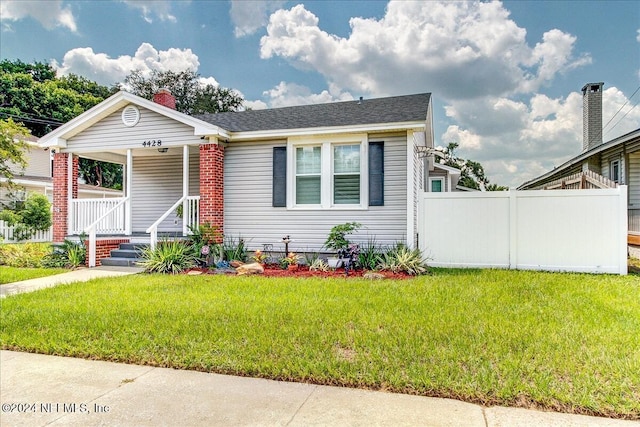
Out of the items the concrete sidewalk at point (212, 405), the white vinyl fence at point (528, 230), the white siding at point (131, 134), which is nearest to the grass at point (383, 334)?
the concrete sidewalk at point (212, 405)

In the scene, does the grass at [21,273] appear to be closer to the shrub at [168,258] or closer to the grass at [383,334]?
the shrub at [168,258]

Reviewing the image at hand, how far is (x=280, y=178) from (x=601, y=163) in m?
13.0

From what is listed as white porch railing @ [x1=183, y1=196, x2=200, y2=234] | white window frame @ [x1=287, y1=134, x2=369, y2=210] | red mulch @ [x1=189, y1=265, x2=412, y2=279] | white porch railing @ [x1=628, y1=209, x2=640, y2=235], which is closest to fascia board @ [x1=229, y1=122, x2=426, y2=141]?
white window frame @ [x1=287, y1=134, x2=369, y2=210]

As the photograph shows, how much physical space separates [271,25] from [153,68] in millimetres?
21856

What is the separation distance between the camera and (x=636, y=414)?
108 inches

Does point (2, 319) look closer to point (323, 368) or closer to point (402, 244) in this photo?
point (323, 368)

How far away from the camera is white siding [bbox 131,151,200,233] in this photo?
42.3ft

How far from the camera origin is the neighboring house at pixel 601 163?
11.2m

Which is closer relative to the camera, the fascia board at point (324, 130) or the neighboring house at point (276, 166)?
the fascia board at point (324, 130)

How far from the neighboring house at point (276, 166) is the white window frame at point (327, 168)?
3 cm

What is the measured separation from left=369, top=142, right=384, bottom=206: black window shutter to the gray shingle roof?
0.69 meters

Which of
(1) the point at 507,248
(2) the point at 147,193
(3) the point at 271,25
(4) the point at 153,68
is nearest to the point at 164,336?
(1) the point at 507,248

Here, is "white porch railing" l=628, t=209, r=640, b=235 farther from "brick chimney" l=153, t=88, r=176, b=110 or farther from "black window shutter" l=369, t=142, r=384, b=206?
"brick chimney" l=153, t=88, r=176, b=110

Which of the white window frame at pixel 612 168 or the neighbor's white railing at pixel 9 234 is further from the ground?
the white window frame at pixel 612 168
